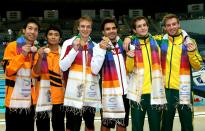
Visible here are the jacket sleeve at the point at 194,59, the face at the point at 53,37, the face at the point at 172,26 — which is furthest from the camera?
the face at the point at 53,37

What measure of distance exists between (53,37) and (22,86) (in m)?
0.59

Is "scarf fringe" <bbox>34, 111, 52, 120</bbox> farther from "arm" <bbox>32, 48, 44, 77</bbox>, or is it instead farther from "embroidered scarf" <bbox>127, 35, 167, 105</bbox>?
"embroidered scarf" <bbox>127, 35, 167, 105</bbox>

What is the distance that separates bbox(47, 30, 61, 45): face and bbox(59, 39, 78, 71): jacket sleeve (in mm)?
234

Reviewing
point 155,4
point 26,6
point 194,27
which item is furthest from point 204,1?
point 26,6

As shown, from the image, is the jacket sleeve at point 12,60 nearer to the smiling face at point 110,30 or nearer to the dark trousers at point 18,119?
the dark trousers at point 18,119

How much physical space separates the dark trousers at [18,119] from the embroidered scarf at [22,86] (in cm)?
6

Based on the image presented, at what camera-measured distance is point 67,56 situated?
332 centimetres

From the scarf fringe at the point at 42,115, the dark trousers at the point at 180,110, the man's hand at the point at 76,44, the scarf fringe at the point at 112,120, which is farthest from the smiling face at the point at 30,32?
the dark trousers at the point at 180,110

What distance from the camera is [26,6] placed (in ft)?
80.6

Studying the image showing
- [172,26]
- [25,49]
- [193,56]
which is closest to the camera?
[25,49]

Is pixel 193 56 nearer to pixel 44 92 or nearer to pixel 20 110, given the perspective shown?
pixel 44 92

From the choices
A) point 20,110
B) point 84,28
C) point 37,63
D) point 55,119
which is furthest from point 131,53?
point 20,110

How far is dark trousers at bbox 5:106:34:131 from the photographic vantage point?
3.43m

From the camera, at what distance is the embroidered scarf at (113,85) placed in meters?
3.38
